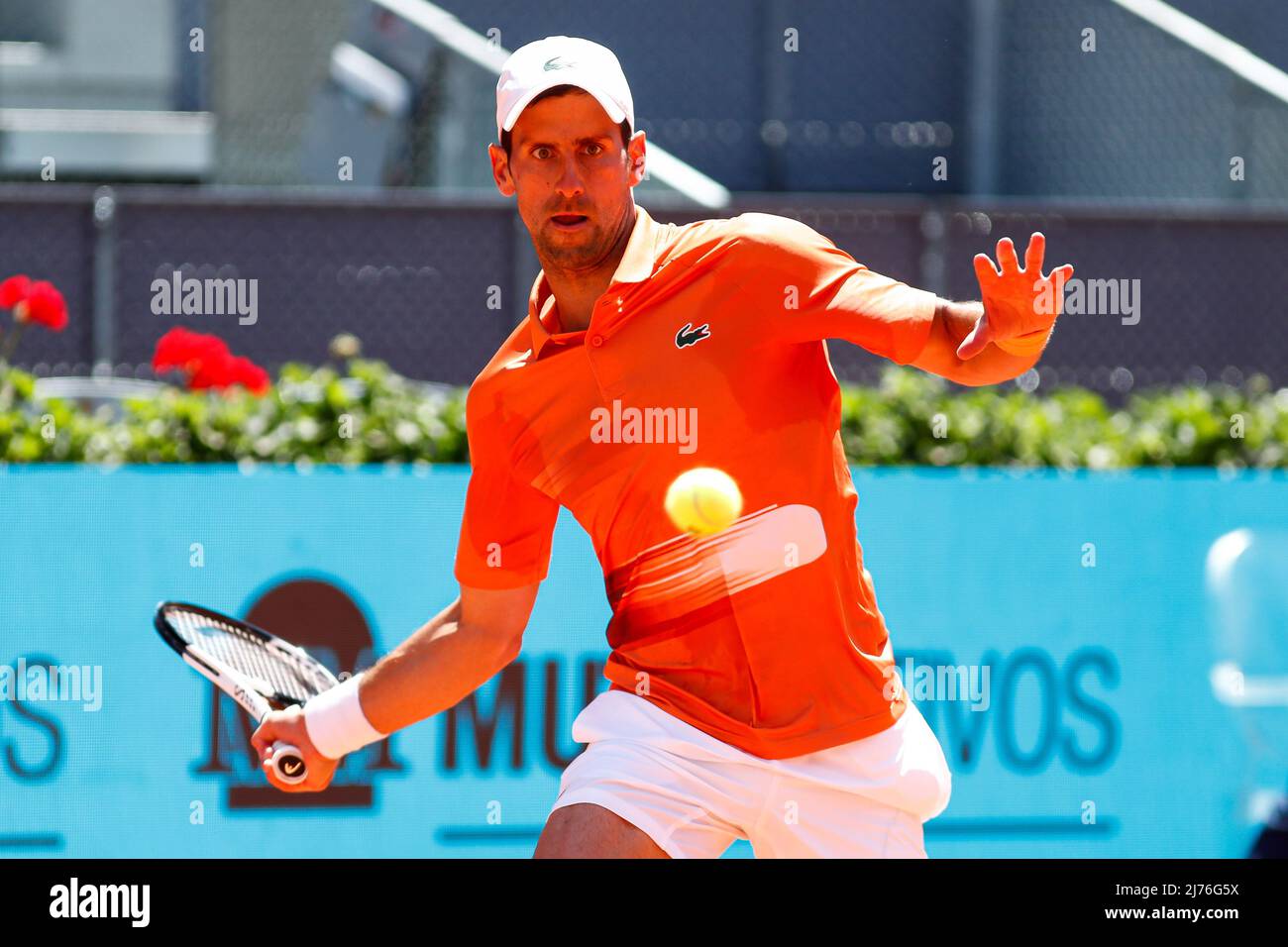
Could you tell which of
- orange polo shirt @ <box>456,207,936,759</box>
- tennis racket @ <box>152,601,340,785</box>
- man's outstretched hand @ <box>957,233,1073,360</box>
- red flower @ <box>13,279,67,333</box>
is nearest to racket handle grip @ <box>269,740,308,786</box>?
tennis racket @ <box>152,601,340,785</box>

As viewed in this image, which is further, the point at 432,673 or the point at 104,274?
the point at 104,274

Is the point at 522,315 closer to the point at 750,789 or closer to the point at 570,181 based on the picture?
the point at 570,181

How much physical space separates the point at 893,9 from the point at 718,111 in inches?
36.2

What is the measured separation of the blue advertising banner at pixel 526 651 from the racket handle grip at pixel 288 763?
1.80 metres

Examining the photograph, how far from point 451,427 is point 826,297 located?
2.73 m

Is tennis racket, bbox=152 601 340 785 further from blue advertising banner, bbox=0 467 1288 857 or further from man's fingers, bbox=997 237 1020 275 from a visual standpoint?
man's fingers, bbox=997 237 1020 275

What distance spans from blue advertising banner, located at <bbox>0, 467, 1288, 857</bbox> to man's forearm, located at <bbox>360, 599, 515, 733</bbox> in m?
1.81

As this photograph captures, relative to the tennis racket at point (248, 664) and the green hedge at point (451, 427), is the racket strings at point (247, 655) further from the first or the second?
the green hedge at point (451, 427)

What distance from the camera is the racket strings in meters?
3.60

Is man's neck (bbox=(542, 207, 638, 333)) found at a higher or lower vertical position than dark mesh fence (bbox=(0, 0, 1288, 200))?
lower

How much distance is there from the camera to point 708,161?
8.75 metres

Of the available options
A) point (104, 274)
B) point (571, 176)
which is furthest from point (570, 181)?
point (104, 274)
